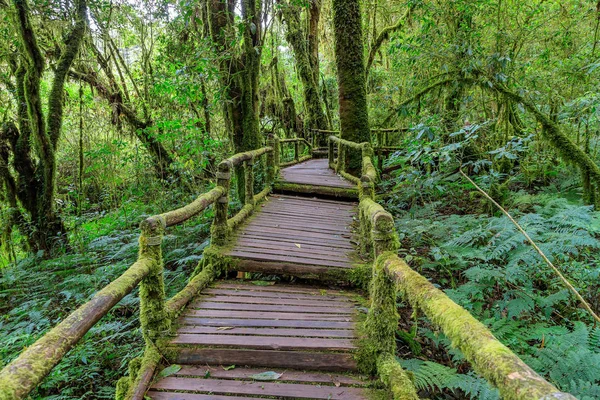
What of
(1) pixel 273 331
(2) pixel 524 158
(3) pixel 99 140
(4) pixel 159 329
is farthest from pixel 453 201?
(3) pixel 99 140

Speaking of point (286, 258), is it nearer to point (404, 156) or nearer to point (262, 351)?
point (262, 351)

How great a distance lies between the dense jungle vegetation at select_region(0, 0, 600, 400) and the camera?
165 inches

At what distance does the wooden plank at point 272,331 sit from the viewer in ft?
10.5

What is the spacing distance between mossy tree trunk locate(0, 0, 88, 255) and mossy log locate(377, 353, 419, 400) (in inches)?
354

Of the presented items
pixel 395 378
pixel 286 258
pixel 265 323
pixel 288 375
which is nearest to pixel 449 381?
pixel 395 378

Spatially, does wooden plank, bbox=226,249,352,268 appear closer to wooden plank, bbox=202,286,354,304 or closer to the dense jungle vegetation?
wooden plank, bbox=202,286,354,304

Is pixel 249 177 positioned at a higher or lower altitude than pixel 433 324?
higher

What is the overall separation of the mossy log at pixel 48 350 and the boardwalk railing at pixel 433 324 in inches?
68.8

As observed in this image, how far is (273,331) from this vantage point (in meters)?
3.26

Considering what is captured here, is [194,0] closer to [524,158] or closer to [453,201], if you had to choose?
[453,201]

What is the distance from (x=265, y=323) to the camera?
341cm

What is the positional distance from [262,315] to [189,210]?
1.32 meters

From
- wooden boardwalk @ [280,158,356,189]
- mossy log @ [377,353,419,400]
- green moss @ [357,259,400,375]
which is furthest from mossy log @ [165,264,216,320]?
wooden boardwalk @ [280,158,356,189]

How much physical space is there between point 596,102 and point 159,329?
7.20 metres
